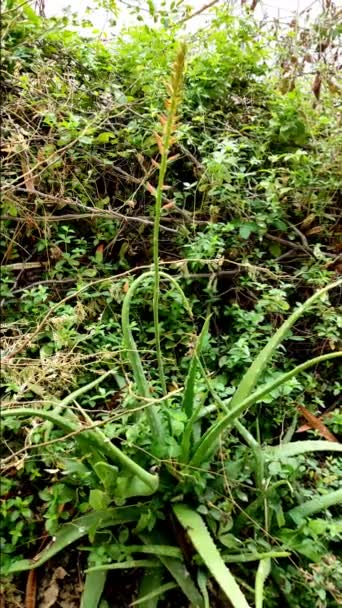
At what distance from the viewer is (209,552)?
0.94 m

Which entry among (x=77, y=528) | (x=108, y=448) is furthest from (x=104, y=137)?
(x=77, y=528)

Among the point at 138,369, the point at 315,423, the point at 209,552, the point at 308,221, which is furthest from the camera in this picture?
the point at 308,221

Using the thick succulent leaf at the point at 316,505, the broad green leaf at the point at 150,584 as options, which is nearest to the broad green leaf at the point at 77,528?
the broad green leaf at the point at 150,584

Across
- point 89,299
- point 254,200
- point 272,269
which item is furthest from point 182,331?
point 254,200

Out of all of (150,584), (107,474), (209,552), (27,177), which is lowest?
(150,584)

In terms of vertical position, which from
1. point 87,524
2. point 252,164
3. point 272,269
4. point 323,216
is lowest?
point 87,524

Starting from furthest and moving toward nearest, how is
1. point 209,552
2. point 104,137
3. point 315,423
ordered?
point 104,137
point 315,423
point 209,552

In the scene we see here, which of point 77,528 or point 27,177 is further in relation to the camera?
point 27,177

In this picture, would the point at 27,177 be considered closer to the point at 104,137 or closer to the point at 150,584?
the point at 104,137

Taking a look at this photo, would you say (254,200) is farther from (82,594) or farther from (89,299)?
(82,594)

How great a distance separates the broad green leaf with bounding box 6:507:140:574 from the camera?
99 centimetres

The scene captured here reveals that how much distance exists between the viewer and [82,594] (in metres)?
0.99

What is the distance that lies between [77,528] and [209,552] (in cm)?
27

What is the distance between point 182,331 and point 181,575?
23.8 inches
